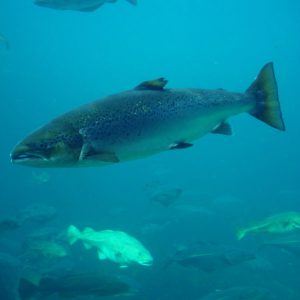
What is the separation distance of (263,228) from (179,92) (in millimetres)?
7635

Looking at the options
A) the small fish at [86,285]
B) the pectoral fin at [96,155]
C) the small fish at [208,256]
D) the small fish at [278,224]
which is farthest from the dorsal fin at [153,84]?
the small fish at [278,224]

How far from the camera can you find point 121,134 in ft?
10.8

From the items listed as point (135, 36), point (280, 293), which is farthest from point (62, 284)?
point (135, 36)

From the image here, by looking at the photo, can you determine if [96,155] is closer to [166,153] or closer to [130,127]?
[130,127]

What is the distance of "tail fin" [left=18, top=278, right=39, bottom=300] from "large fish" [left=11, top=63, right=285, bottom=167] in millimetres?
5862

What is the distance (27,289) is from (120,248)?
2.01m

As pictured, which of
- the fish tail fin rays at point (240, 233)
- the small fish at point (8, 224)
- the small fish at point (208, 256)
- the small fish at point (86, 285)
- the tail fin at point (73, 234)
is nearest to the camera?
the small fish at point (86, 285)

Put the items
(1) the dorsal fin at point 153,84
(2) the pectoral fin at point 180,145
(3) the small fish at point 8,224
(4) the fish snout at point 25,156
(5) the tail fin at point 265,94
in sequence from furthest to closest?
(3) the small fish at point 8,224, (5) the tail fin at point 265,94, (1) the dorsal fin at point 153,84, (2) the pectoral fin at point 180,145, (4) the fish snout at point 25,156

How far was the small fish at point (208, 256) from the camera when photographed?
369 inches

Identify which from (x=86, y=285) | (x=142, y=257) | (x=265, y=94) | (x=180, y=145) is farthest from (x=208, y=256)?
(x=180, y=145)

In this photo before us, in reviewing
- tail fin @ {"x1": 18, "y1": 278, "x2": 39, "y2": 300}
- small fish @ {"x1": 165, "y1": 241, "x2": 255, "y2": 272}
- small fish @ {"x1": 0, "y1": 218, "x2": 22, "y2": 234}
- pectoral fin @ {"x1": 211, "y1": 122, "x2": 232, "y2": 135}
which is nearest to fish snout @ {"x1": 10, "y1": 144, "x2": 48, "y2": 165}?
pectoral fin @ {"x1": 211, "y1": 122, "x2": 232, "y2": 135}

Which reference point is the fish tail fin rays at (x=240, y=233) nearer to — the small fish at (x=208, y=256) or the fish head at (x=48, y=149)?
the small fish at (x=208, y=256)

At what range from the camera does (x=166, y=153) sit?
165 feet

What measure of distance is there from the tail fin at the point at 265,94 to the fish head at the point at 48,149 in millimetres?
1975
